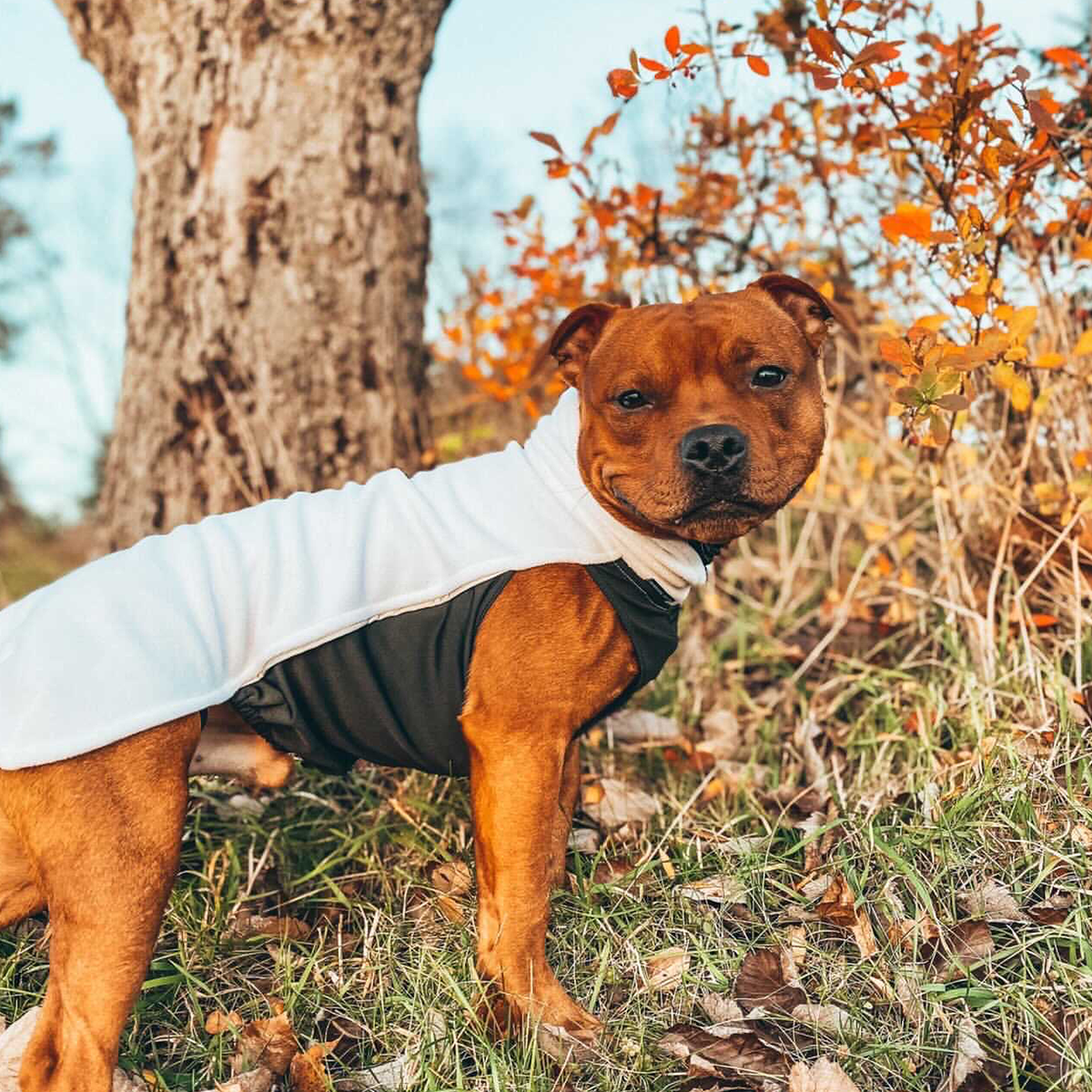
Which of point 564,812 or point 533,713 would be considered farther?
point 564,812

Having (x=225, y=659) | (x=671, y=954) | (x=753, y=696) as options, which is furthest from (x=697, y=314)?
(x=753, y=696)

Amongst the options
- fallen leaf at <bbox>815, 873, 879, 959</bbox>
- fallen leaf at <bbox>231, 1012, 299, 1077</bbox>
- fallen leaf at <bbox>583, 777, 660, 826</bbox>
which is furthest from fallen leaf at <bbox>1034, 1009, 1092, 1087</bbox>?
fallen leaf at <bbox>231, 1012, 299, 1077</bbox>

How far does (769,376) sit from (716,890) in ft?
5.09

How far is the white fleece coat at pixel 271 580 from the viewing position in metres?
2.57

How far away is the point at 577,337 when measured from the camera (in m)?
3.13

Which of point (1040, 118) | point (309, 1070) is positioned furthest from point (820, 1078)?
point (1040, 118)

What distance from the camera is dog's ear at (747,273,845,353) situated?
3068 millimetres

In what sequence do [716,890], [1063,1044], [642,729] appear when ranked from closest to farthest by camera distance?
[1063,1044] → [716,890] → [642,729]

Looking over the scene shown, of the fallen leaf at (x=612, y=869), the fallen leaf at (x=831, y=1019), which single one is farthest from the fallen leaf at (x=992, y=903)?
the fallen leaf at (x=612, y=869)

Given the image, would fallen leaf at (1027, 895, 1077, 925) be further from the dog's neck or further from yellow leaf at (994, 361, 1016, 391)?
yellow leaf at (994, 361, 1016, 391)

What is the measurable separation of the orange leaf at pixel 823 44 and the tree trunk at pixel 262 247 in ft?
8.05

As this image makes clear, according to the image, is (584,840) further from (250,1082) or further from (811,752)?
(250,1082)

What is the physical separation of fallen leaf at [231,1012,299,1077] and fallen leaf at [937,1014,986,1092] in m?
1.66

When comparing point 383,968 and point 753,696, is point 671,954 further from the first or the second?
point 753,696
